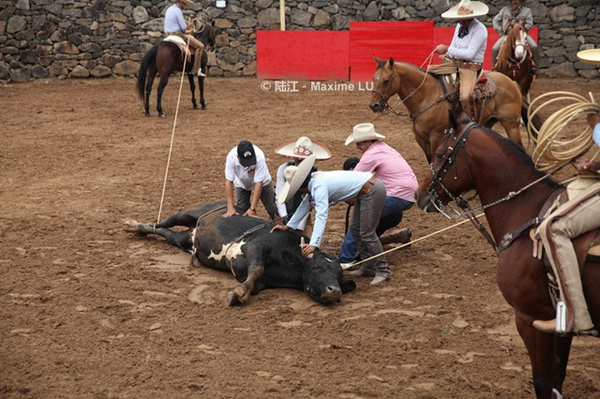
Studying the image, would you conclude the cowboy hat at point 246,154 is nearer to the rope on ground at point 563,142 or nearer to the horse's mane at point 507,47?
the rope on ground at point 563,142

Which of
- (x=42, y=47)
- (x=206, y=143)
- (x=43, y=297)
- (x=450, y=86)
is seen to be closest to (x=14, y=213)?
(x=43, y=297)

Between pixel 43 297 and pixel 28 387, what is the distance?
70.3 inches

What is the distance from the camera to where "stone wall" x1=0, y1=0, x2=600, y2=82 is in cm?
2183

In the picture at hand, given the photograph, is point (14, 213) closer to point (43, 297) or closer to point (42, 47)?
point (43, 297)

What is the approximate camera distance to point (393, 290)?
7.64 metres

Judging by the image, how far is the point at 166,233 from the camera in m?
8.96

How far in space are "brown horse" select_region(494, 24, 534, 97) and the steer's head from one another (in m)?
8.39

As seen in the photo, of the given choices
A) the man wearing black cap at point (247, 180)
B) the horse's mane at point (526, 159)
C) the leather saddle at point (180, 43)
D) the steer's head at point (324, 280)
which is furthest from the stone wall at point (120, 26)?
the horse's mane at point (526, 159)

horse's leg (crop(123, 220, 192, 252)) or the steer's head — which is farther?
horse's leg (crop(123, 220, 192, 252))

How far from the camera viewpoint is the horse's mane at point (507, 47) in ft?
47.3

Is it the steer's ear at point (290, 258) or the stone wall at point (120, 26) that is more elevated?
the steer's ear at point (290, 258)

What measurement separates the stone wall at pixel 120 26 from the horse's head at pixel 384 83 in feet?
35.6

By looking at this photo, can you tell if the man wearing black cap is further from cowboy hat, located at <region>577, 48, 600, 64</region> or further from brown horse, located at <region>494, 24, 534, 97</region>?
brown horse, located at <region>494, 24, 534, 97</region>

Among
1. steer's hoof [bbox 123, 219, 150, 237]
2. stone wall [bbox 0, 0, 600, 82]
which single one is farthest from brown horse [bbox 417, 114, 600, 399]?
stone wall [bbox 0, 0, 600, 82]
